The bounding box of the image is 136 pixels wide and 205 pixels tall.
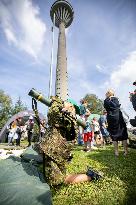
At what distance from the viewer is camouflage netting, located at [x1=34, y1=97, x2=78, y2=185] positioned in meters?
4.27

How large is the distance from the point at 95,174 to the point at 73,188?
0.56 meters

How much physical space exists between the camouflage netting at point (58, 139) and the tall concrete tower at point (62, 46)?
188 ft

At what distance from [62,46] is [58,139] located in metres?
68.8

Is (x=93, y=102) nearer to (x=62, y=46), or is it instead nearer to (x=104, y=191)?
(x=62, y=46)

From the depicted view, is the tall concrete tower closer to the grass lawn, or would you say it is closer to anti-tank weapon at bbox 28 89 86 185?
the grass lawn

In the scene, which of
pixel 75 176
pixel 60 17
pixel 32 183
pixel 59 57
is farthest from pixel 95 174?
pixel 60 17

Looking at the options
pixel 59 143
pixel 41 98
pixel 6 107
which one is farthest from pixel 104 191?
pixel 6 107

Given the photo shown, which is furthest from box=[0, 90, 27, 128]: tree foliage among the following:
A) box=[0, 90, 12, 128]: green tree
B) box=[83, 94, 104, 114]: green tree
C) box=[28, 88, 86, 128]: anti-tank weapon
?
box=[28, 88, 86, 128]: anti-tank weapon

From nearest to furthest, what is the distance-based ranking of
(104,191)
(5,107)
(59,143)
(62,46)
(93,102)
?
(104,191) < (59,143) < (5,107) < (93,102) < (62,46)

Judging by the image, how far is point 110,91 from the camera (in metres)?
8.19

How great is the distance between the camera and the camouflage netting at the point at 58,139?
14.0 feet

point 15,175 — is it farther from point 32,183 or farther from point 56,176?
point 56,176

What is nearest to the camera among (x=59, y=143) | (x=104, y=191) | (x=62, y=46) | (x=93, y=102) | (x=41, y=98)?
(x=104, y=191)

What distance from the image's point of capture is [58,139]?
457cm
